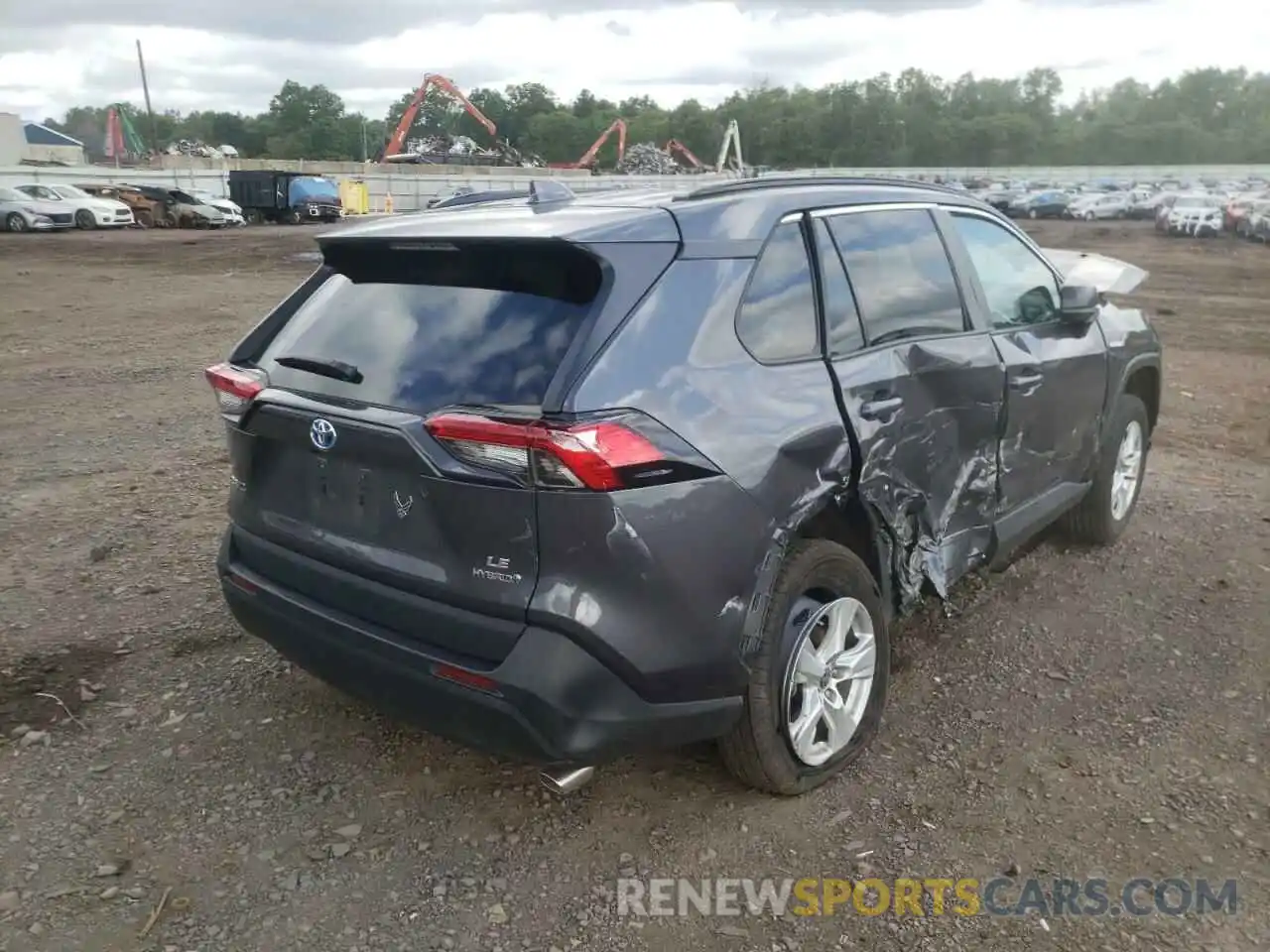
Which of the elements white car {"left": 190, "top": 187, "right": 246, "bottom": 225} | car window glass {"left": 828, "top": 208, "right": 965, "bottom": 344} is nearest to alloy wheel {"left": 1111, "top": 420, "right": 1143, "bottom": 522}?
car window glass {"left": 828, "top": 208, "right": 965, "bottom": 344}

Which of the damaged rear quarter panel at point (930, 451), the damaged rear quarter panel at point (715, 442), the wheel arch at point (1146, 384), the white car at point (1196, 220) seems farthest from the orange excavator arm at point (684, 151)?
the damaged rear quarter panel at point (715, 442)

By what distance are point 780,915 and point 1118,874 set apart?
3.16ft

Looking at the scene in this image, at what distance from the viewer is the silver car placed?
30.6m

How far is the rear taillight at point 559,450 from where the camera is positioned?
2410 millimetres

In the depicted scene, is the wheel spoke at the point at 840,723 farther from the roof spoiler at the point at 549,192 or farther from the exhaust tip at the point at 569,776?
the roof spoiler at the point at 549,192

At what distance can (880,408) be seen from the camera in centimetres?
321

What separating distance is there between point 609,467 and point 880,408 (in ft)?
3.81

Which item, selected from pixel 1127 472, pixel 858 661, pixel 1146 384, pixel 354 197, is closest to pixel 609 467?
pixel 858 661

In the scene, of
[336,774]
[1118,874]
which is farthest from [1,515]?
[1118,874]

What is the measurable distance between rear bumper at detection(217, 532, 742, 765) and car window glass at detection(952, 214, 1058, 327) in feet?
7.29

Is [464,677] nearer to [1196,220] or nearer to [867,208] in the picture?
[867,208]

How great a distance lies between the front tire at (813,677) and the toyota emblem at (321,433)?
129cm

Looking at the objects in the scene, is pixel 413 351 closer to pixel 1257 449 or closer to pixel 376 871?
pixel 376 871

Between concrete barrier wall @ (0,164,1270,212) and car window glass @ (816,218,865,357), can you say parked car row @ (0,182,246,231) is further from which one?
car window glass @ (816,218,865,357)
